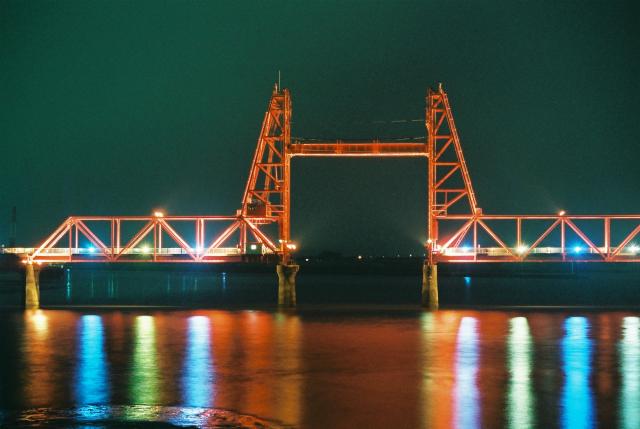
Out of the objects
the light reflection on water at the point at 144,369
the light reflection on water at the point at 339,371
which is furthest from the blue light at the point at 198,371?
the light reflection on water at the point at 144,369

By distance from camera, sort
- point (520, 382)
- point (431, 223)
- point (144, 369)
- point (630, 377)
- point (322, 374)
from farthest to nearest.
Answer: point (431, 223)
point (144, 369)
point (322, 374)
point (630, 377)
point (520, 382)

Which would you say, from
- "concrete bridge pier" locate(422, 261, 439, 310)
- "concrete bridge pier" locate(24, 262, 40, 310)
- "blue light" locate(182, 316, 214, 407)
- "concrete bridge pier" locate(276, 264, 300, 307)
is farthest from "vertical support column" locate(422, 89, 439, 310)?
"concrete bridge pier" locate(24, 262, 40, 310)

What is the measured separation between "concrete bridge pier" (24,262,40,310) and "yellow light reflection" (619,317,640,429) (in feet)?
154

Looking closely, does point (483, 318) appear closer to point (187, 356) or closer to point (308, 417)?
point (187, 356)

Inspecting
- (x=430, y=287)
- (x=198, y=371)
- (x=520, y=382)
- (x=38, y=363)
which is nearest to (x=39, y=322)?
(x=38, y=363)

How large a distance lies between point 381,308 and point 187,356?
3415cm

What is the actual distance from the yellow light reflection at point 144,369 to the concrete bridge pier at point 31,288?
940 inches

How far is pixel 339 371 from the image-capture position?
28.4m

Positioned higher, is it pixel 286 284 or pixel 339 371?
pixel 286 284

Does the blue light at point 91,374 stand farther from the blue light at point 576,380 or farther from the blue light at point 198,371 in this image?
the blue light at point 576,380

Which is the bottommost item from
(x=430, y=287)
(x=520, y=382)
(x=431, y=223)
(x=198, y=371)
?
(x=520, y=382)

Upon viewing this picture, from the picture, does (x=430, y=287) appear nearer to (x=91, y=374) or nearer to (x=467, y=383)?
(x=467, y=383)

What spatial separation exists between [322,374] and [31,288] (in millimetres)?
45085

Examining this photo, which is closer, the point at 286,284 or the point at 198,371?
the point at 198,371
